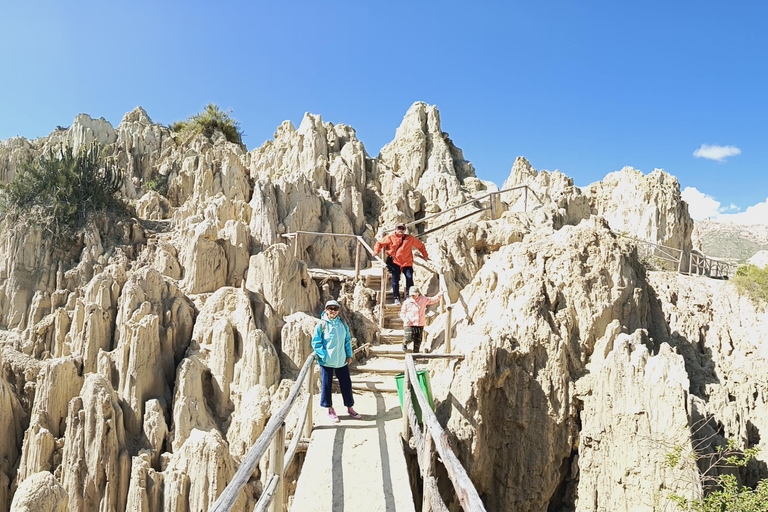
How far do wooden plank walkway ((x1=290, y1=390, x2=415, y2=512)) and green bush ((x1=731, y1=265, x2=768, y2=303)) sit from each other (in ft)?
36.7

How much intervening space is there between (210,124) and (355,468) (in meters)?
26.9

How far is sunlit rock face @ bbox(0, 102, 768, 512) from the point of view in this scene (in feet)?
23.0

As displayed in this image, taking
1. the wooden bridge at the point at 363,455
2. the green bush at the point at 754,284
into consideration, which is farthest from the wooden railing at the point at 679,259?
the wooden bridge at the point at 363,455

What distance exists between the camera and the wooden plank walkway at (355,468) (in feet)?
15.5

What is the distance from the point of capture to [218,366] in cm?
1037

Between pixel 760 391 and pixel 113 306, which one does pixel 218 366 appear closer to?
pixel 113 306

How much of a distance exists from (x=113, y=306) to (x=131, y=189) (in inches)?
505

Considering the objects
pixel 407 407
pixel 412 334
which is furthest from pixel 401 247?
pixel 407 407

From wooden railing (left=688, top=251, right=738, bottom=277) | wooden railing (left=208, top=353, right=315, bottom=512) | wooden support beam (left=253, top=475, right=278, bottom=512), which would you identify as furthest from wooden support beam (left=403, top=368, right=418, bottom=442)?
wooden railing (left=688, top=251, right=738, bottom=277)

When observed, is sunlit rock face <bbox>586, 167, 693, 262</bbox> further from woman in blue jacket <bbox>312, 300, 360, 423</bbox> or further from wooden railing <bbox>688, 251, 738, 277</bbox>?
woman in blue jacket <bbox>312, 300, 360, 423</bbox>

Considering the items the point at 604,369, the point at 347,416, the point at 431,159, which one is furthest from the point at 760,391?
the point at 431,159

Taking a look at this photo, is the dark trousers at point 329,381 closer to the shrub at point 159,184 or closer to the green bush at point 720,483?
the green bush at point 720,483

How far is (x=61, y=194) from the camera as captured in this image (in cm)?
1705

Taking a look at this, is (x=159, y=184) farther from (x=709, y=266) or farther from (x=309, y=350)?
(x=709, y=266)
